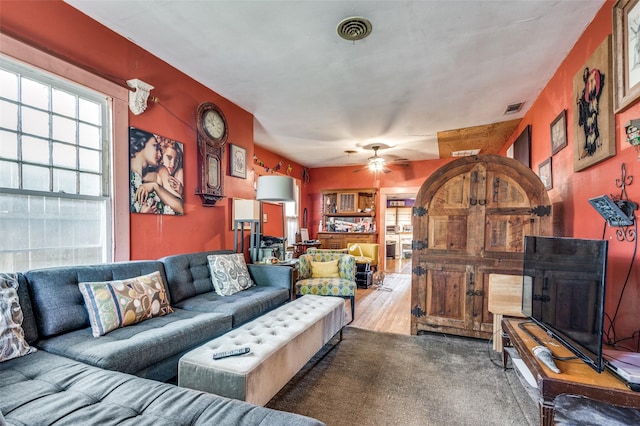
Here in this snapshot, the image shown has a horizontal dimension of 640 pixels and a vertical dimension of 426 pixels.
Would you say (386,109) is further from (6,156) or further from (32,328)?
(32,328)

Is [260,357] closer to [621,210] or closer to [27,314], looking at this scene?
[27,314]

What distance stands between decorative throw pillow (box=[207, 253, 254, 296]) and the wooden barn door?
1.87 m

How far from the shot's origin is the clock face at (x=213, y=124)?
3292mm

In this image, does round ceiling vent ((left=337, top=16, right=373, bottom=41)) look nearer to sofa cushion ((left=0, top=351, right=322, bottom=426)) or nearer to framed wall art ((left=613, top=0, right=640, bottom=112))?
framed wall art ((left=613, top=0, right=640, bottom=112))

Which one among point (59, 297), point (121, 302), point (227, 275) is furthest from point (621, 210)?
point (59, 297)

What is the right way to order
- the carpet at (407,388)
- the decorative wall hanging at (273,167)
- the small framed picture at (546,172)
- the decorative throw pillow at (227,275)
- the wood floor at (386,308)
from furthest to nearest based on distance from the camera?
the decorative wall hanging at (273,167) → the wood floor at (386,308) → the small framed picture at (546,172) → the decorative throw pillow at (227,275) → the carpet at (407,388)

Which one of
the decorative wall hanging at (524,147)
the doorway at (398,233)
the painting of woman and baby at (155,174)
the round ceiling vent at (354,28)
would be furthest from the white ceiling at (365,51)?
the doorway at (398,233)

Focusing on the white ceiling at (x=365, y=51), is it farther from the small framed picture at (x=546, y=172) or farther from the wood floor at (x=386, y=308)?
the wood floor at (x=386, y=308)

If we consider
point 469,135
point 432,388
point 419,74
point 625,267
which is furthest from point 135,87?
point 469,135

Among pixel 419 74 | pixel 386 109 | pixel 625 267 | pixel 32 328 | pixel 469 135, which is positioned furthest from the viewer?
pixel 469 135

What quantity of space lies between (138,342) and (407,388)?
1812 millimetres

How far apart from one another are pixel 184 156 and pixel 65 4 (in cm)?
137

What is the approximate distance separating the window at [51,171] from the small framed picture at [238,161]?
1490 mm

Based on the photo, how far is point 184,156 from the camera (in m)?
3.03
